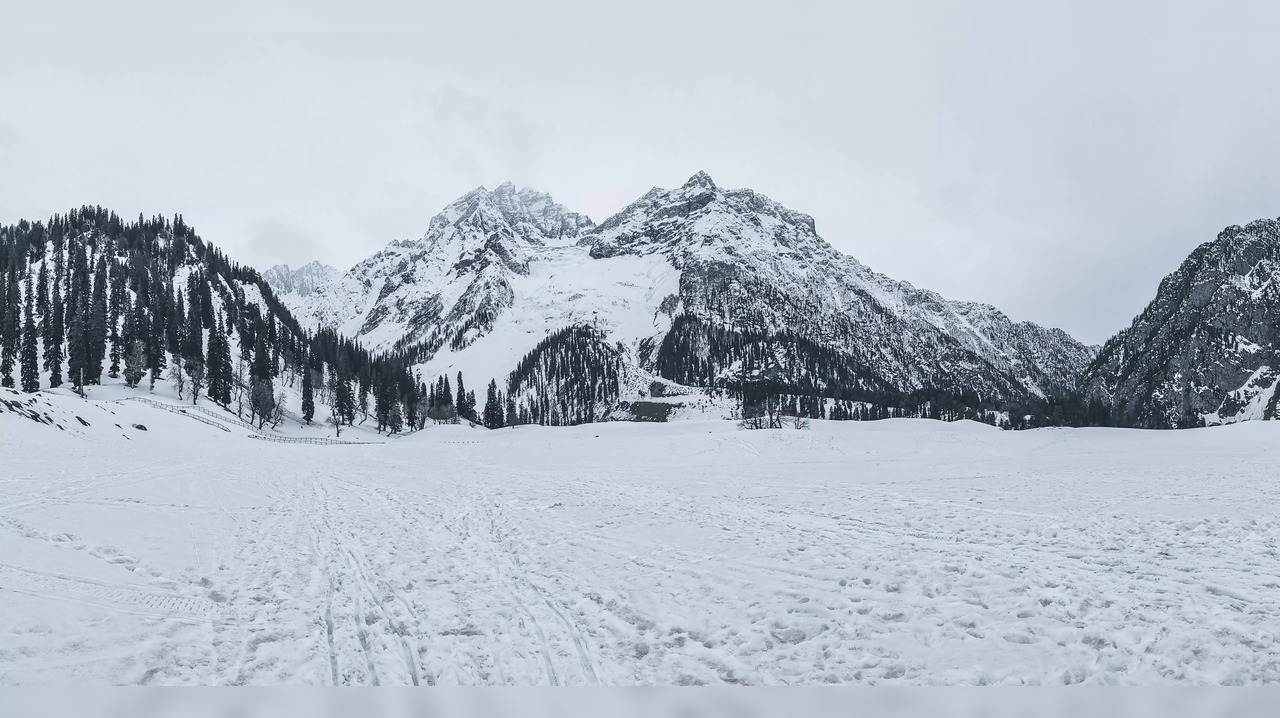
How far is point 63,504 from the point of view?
13391mm

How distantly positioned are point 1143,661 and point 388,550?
11101 millimetres

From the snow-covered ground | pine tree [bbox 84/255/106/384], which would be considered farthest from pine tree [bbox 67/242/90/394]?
the snow-covered ground

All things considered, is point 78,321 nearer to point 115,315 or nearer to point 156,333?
point 156,333

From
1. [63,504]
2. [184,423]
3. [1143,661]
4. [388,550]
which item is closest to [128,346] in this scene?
[184,423]

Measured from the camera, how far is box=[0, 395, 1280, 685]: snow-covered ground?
18.4 ft

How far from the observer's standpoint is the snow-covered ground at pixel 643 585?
5.59m

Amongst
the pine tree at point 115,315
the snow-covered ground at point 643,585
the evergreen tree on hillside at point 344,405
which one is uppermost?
the pine tree at point 115,315

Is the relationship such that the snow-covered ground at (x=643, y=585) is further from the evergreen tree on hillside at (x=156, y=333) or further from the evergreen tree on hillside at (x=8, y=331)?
the evergreen tree on hillside at (x=156, y=333)

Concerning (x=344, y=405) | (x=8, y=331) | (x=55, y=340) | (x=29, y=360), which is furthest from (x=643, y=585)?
(x=8, y=331)

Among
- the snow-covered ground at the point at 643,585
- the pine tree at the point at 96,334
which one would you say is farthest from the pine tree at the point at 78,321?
the snow-covered ground at the point at 643,585

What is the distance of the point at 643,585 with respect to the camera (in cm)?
828

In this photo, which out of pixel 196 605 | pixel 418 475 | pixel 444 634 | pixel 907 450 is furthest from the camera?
pixel 907 450

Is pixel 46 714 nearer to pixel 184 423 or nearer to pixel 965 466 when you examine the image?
pixel 965 466

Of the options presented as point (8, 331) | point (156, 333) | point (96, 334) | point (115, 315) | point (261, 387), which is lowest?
point (261, 387)
